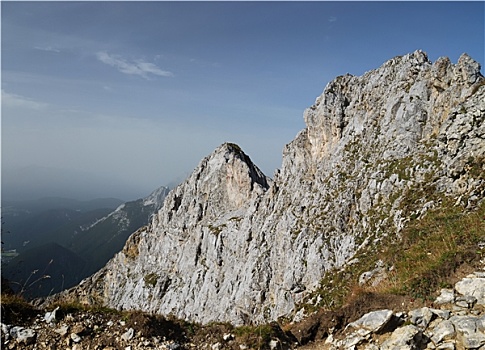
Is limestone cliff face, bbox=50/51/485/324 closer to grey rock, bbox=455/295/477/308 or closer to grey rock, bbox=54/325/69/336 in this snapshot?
grey rock, bbox=455/295/477/308

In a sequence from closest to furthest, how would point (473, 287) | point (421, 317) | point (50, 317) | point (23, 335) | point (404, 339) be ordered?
point (404, 339)
point (421, 317)
point (23, 335)
point (473, 287)
point (50, 317)

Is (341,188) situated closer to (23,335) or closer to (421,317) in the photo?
(421,317)

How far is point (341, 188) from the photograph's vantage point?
153 ft

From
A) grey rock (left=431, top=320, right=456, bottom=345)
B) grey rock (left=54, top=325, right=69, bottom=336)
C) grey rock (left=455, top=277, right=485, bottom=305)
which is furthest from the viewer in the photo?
grey rock (left=54, top=325, right=69, bottom=336)

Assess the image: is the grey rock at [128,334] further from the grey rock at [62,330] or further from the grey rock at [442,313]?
the grey rock at [442,313]

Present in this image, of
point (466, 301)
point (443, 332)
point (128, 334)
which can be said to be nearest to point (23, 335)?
point (128, 334)

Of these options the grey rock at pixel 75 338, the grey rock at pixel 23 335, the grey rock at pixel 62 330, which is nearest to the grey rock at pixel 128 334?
the grey rock at pixel 75 338

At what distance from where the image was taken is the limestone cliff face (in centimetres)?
3225

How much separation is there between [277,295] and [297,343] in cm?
4060

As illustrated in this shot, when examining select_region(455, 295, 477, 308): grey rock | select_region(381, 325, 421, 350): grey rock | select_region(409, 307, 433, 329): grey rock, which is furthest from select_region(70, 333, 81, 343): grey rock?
select_region(455, 295, 477, 308): grey rock

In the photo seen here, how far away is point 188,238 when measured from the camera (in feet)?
323

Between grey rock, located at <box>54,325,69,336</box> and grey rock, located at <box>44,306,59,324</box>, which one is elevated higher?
grey rock, located at <box>44,306,59,324</box>

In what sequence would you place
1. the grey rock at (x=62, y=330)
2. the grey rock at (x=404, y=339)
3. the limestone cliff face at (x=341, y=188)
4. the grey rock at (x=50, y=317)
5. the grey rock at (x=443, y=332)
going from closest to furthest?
the grey rock at (x=404, y=339), the grey rock at (x=443, y=332), the grey rock at (x=62, y=330), the grey rock at (x=50, y=317), the limestone cliff face at (x=341, y=188)

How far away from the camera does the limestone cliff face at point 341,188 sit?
106 feet
